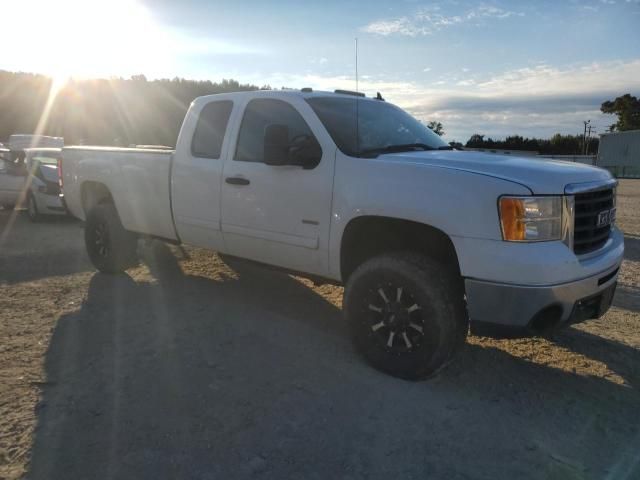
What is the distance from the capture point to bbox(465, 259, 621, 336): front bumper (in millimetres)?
3178

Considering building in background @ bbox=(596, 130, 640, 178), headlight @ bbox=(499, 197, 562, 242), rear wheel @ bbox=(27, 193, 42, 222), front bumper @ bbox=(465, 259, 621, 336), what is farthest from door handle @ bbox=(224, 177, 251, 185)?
building in background @ bbox=(596, 130, 640, 178)

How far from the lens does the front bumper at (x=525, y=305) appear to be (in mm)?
3178

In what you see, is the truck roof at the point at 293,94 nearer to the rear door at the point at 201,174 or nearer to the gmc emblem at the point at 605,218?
the rear door at the point at 201,174

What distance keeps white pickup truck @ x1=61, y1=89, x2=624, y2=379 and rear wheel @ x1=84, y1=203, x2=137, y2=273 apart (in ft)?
3.87

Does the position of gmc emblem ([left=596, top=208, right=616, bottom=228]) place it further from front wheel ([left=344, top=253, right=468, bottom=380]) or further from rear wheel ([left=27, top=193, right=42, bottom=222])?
rear wheel ([left=27, top=193, right=42, bottom=222])

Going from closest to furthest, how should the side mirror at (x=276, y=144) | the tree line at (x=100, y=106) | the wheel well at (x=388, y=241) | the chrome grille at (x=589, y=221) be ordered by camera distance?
the chrome grille at (x=589, y=221)
the wheel well at (x=388, y=241)
the side mirror at (x=276, y=144)
the tree line at (x=100, y=106)

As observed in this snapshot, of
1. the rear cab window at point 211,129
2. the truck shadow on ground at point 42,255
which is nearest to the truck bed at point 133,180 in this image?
the rear cab window at point 211,129

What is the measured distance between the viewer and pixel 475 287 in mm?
3320

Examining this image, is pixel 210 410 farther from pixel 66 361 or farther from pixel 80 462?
pixel 66 361

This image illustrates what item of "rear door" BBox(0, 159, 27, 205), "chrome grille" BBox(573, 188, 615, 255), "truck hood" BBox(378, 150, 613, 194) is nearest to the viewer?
"truck hood" BBox(378, 150, 613, 194)

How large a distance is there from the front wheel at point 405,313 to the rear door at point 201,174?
1780 mm

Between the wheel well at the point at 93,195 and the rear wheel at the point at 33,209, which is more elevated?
the wheel well at the point at 93,195

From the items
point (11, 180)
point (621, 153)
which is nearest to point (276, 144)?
point (11, 180)

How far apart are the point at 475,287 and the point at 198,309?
3.00 m
